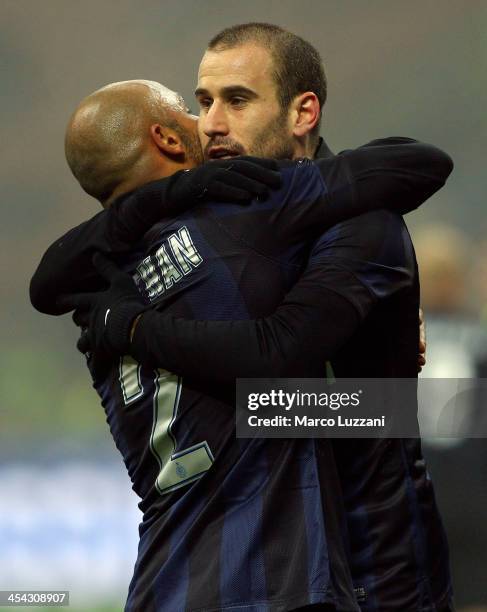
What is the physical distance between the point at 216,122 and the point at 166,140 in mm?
85

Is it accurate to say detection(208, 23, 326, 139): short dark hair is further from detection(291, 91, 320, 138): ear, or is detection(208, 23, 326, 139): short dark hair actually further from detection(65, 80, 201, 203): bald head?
detection(65, 80, 201, 203): bald head

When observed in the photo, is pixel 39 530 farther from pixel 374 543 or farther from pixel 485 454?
pixel 374 543

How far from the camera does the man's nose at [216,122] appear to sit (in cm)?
160

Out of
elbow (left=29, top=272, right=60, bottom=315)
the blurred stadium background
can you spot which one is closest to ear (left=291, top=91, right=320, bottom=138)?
elbow (left=29, top=272, right=60, bottom=315)

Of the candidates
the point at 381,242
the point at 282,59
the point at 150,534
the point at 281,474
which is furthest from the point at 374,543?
the point at 282,59

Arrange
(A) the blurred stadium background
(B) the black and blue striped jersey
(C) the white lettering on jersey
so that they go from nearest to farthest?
(B) the black and blue striped jersey
(C) the white lettering on jersey
(A) the blurred stadium background

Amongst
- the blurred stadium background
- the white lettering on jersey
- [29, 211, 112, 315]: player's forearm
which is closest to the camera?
the white lettering on jersey

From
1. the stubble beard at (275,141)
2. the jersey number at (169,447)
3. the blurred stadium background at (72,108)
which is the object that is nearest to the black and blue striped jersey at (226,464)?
the jersey number at (169,447)

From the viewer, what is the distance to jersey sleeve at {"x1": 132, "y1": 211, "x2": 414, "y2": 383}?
134 cm

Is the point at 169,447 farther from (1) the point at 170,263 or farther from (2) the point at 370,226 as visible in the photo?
(2) the point at 370,226

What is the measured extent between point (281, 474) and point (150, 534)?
0.22m

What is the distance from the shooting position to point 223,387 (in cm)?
141

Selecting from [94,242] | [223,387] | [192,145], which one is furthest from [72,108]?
[223,387]

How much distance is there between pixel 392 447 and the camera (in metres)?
1.48
